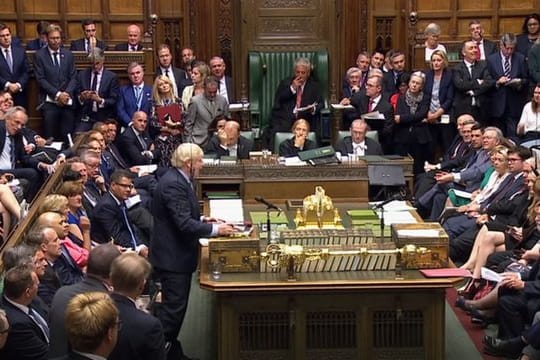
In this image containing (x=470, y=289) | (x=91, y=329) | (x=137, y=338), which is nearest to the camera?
(x=91, y=329)

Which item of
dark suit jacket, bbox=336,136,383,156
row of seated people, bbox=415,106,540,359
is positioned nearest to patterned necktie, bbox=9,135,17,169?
dark suit jacket, bbox=336,136,383,156

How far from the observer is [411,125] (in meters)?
11.6

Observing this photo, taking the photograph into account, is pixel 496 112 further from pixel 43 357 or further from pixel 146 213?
pixel 43 357

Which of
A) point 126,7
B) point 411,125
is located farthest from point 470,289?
point 126,7

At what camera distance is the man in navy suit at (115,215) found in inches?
322

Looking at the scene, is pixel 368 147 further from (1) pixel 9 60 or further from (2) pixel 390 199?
(1) pixel 9 60

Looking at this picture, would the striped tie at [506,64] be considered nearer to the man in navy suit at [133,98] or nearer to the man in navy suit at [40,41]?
the man in navy suit at [133,98]

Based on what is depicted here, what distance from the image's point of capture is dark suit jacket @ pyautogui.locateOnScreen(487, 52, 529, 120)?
11.9 metres

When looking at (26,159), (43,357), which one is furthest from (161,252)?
(26,159)

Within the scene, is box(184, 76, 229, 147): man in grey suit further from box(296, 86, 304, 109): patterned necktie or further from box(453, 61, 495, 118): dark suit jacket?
box(453, 61, 495, 118): dark suit jacket

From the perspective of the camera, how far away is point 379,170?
980 cm

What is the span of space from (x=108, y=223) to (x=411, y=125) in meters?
4.49

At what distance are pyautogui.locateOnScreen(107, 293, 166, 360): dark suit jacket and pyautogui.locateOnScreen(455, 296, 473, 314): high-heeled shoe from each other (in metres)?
3.76

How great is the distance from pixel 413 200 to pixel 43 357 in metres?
5.62
